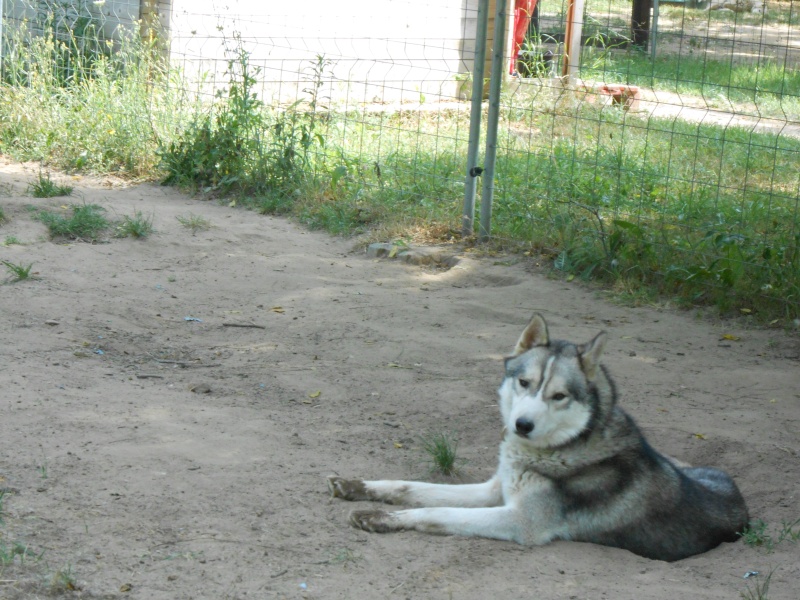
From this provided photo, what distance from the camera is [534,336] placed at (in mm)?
3824

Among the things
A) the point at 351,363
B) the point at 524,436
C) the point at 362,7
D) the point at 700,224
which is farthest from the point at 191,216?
the point at 362,7

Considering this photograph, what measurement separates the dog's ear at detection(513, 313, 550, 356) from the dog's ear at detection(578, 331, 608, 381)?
0.62 ft

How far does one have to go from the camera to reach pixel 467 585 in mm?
3100

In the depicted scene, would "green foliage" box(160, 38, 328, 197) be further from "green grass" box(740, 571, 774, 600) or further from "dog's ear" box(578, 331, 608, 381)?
"green grass" box(740, 571, 774, 600)

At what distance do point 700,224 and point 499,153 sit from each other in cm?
280

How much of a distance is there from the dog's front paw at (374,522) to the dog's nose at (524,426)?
60 centimetres

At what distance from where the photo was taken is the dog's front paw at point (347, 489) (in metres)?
3.74

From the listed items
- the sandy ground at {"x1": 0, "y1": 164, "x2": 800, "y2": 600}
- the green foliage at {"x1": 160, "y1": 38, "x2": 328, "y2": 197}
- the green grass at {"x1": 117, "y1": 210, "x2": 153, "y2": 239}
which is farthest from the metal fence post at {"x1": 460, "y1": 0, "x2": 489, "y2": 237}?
the green grass at {"x1": 117, "y1": 210, "x2": 153, "y2": 239}

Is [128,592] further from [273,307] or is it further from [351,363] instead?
[273,307]

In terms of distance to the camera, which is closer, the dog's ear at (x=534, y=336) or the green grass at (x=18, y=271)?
the dog's ear at (x=534, y=336)

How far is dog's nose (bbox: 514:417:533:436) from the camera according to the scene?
3.47 meters

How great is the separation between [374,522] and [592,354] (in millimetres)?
1081

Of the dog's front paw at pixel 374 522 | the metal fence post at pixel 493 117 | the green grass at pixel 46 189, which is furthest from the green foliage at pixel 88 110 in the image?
the dog's front paw at pixel 374 522

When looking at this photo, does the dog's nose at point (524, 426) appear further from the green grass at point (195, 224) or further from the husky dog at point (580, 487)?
the green grass at point (195, 224)
